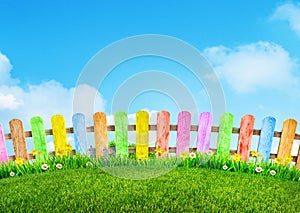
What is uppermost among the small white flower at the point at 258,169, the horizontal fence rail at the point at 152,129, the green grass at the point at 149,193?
the horizontal fence rail at the point at 152,129

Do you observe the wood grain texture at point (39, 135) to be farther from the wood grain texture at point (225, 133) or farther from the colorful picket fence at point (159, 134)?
the wood grain texture at point (225, 133)

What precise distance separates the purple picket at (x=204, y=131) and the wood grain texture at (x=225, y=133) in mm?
252

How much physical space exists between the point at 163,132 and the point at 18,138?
2919 mm

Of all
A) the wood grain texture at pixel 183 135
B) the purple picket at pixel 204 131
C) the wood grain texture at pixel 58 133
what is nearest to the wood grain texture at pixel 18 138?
the wood grain texture at pixel 58 133

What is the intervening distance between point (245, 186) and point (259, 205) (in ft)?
2.47

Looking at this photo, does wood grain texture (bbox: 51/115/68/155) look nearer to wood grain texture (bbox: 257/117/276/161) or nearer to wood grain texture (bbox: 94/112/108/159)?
wood grain texture (bbox: 94/112/108/159)

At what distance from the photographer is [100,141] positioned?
8070 mm

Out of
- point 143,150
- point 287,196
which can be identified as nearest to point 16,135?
Result: point 143,150

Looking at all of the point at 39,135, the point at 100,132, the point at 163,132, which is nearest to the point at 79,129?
the point at 100,132

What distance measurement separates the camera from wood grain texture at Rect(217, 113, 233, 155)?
8.04m

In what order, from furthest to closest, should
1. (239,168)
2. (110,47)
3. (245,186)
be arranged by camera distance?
1. (239,168)
2. (245,186)
3. (110,47)

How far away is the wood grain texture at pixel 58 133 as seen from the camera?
7.98m

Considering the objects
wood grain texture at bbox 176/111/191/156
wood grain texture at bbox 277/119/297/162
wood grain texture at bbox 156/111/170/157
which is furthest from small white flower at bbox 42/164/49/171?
wood grain texture at bbox 277/119/297/162

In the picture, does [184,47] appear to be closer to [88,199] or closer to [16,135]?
[88,199]
